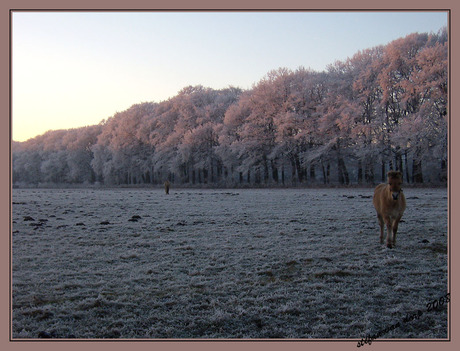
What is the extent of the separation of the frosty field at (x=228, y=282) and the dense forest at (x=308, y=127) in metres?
24.5

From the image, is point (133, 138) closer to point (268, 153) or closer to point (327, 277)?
point (268, 153)

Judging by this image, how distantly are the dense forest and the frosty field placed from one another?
24489 millimetres

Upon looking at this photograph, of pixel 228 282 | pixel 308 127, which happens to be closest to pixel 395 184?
pixel 228 282

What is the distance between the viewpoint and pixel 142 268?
847 centimetres

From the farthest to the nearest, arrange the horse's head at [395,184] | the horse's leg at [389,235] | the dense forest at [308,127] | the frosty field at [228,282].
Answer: the dense forest at [308,127], the horse's leg at [389,235], the horse's head at [395,184], the frosty field at [228,282]

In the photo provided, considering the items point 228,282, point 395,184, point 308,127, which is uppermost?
point 308,127

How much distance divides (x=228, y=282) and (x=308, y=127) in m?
41.8

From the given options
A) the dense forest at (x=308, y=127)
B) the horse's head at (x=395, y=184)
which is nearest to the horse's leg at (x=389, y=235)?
the horse's head at (x=395, y=184)

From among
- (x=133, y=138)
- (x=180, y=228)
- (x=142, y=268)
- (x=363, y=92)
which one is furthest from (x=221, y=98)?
(x=142, y=268)

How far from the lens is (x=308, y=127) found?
46969mm

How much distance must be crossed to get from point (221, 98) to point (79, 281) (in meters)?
57.6

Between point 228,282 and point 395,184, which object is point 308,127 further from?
point 228,282

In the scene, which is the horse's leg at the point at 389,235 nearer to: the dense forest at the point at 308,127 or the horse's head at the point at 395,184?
the horse's head at the point at 395,184

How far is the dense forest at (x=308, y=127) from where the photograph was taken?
35844 mm
